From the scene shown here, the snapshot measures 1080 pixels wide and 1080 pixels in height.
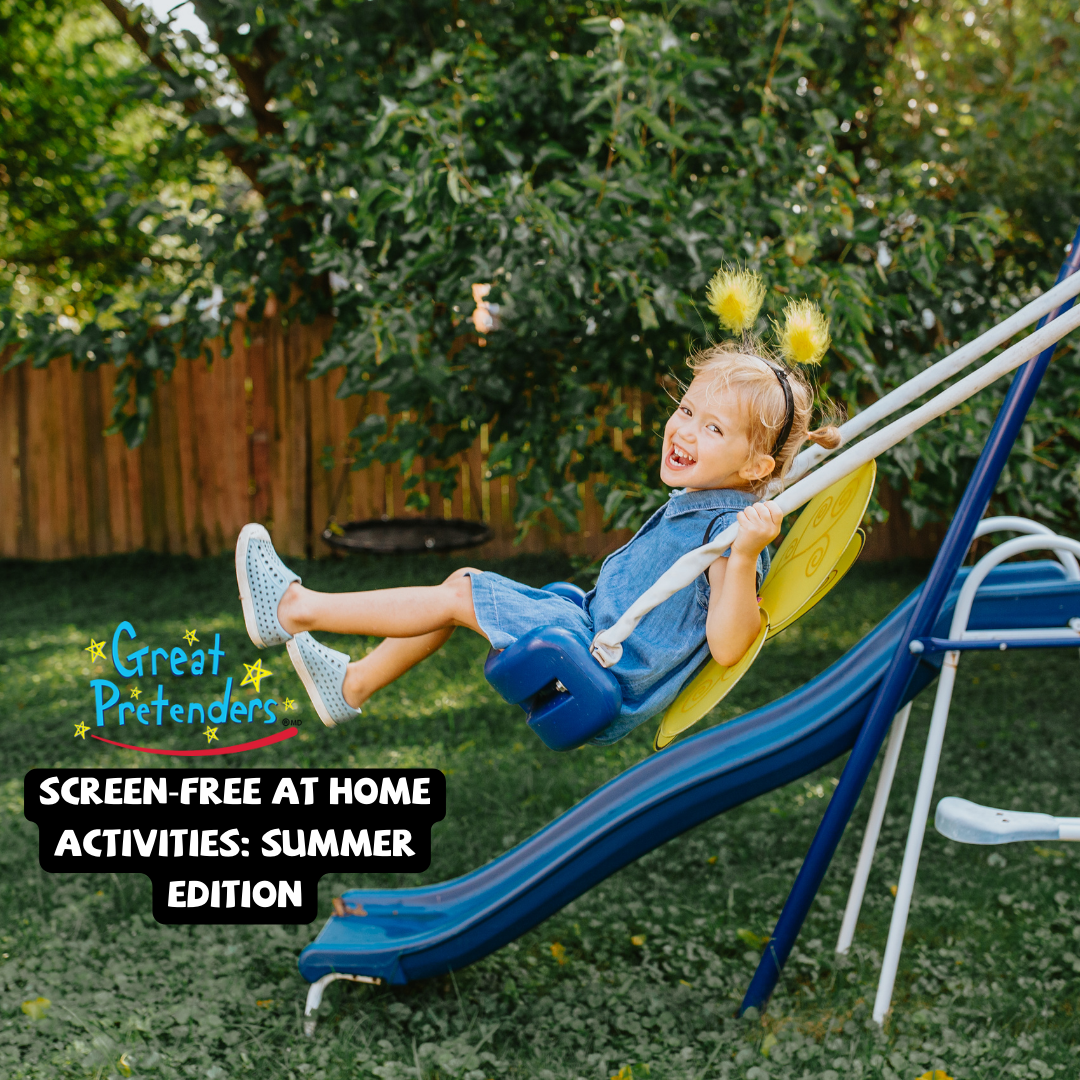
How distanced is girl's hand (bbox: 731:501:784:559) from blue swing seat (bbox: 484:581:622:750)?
342 mm

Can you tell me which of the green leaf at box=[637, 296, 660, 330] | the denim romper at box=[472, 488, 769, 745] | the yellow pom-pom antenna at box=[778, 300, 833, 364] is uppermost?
the green leaf at box=[637, 296, 660, 330]

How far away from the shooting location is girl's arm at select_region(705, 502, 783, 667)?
5.44 ft

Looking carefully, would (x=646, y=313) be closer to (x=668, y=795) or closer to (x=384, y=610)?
(x=668, y=795)

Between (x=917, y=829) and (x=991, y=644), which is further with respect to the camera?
(x=917, y=829)

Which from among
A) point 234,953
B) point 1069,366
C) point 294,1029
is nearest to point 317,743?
point 234,953

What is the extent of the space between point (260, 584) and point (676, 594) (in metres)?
0.77

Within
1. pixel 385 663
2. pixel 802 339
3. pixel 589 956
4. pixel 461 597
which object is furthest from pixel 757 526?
pixel 589 956

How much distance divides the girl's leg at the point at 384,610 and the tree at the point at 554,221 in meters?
1.51

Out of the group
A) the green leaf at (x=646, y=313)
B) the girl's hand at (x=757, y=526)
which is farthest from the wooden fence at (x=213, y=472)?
the girl's hand at (x=757, y=526)

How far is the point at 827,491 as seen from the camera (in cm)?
203

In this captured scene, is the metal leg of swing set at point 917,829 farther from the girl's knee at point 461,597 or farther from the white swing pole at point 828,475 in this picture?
the girl's knee at point 461,597

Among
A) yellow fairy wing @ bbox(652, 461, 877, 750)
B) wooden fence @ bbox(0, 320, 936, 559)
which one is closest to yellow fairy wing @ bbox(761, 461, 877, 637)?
yellow fairy wing @ bbox(652, 461, 877, 750)

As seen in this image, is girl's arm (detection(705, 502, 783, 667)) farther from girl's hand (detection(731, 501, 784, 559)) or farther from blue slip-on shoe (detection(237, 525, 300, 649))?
blue slip-on shoe (detection(237, 525, 300, 649))

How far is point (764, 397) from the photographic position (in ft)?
5.84
